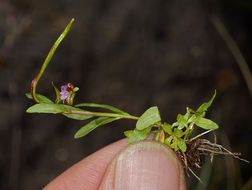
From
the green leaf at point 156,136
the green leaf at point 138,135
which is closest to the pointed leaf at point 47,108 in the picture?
the green leaf at point 138,135

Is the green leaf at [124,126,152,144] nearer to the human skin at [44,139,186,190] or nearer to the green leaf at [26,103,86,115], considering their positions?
the human skin at [44,139,186,190]

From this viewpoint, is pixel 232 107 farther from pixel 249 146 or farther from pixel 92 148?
pixel 92 148

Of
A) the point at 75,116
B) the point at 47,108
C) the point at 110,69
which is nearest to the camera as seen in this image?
the point at 47,108

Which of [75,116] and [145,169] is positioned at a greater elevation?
[75,116]

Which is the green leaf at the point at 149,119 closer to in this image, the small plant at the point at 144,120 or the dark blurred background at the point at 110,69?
→ the small plant at the point at 144,120

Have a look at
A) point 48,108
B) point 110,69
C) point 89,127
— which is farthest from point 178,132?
point 110,69

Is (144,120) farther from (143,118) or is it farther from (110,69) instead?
(110,69)

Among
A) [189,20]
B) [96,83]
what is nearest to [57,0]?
[96,83]
